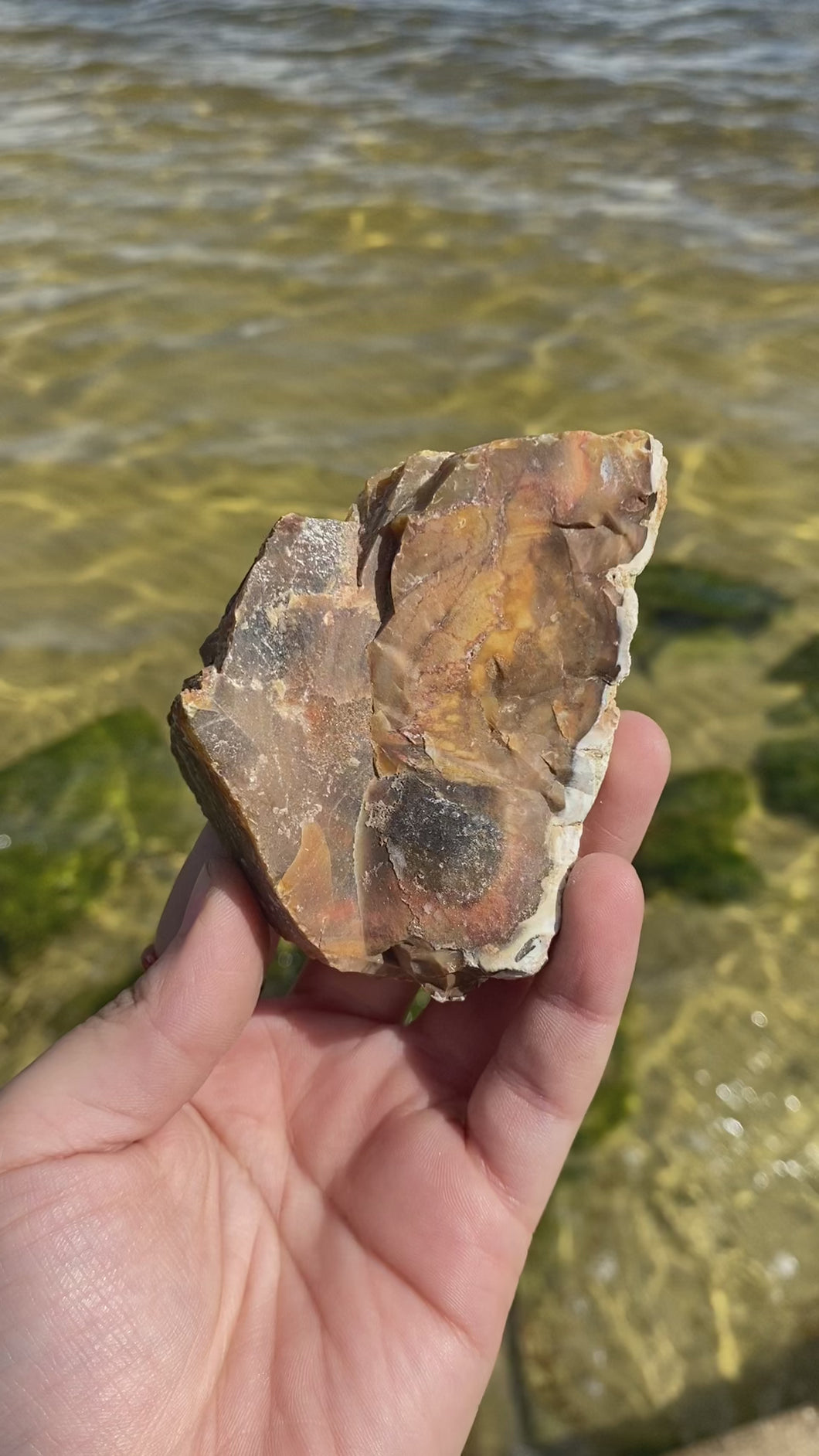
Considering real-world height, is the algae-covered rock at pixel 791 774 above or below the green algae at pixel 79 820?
below

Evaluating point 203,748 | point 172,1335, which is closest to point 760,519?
point 203,748

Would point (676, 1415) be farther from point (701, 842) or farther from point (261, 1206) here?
point (701, 842)

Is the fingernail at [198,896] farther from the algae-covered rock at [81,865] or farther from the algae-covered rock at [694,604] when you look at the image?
the algae-covered rock at [694,604]

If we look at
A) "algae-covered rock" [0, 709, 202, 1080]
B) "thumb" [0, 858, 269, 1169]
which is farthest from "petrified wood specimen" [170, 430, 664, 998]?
"algae-covered rock" [0, 709, 202, 1080]

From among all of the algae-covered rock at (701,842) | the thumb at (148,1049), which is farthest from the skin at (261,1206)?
the algae-covered rock at (701,842)

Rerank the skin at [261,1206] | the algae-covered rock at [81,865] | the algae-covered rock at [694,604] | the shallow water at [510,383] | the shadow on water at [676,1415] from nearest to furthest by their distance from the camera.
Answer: the skin at [261,1206] < the shadow on water at [676,1415] < the shallow water at [510,383] < the algae-covered rock at [81,865] < the algae-covered rock at [694,604]

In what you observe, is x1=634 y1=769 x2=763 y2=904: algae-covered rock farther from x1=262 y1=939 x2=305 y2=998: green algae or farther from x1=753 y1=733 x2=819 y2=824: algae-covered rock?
x1=262 y1=939 x2=305 y2=998: green algae
